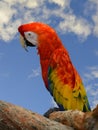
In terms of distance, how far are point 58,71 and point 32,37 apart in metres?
0.71

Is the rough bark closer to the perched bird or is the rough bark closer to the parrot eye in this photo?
the perched bird

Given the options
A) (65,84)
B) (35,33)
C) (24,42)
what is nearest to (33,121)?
(65,84)

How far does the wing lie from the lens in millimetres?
4359

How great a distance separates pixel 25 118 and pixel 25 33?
290 centimetres

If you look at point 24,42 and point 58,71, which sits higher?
point 24,42

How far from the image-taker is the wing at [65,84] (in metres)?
4.36

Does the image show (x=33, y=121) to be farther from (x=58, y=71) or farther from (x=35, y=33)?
(x=35, y=33)

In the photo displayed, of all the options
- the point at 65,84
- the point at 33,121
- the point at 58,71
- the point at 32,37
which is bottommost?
the point at 33,121

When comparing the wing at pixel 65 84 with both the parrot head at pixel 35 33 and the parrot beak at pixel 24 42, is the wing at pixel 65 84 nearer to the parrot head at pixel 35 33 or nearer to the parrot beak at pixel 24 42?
the parrot head at pixel 35 33

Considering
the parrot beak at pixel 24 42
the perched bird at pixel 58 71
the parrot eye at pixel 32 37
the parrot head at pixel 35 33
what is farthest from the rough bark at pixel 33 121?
the parrot beak at pixel 24 42

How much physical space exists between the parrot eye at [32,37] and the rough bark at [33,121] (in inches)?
102

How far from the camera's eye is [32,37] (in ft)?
16.4

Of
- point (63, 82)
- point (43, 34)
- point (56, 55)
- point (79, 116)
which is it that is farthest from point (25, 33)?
point (79, 116)

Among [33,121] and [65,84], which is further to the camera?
[65,84]
